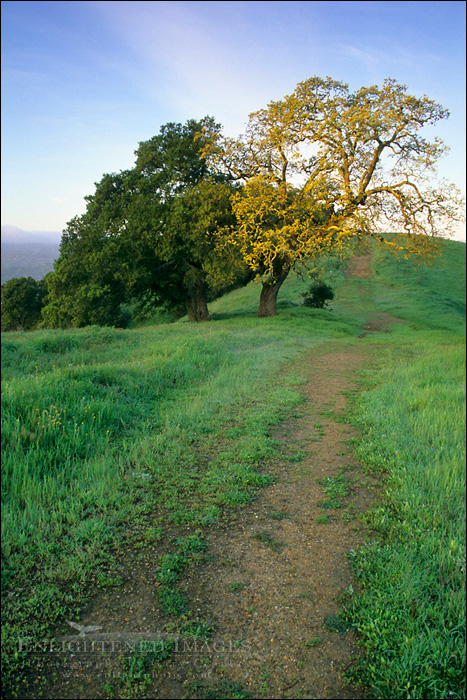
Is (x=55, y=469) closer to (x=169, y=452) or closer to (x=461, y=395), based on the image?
(x=169, y=452)

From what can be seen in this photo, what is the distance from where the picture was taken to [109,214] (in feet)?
85.1

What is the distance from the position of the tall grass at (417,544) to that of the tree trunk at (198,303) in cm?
2093

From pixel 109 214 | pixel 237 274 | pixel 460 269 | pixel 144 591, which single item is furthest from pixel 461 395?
pixel 460 269

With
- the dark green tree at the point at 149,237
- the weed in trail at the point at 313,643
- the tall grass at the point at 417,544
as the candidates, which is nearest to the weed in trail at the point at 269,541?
the tall grass at the point at 417,544

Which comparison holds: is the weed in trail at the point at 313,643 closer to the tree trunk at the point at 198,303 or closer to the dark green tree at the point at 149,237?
the dark green tree at the point at 149,237

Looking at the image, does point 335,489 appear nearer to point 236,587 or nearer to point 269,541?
point 269,541

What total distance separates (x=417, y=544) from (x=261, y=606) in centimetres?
147

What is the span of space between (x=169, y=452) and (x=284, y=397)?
3.50 m

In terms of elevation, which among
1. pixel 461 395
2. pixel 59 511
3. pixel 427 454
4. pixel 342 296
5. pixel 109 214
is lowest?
pixel 59 511

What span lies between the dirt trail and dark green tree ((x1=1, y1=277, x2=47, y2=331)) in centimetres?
4425

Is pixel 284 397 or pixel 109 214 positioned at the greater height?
pixel 109 214

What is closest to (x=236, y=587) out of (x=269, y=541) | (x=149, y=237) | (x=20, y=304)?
(x=269, y=541)

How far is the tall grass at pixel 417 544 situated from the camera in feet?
8.43

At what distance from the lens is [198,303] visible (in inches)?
1092
